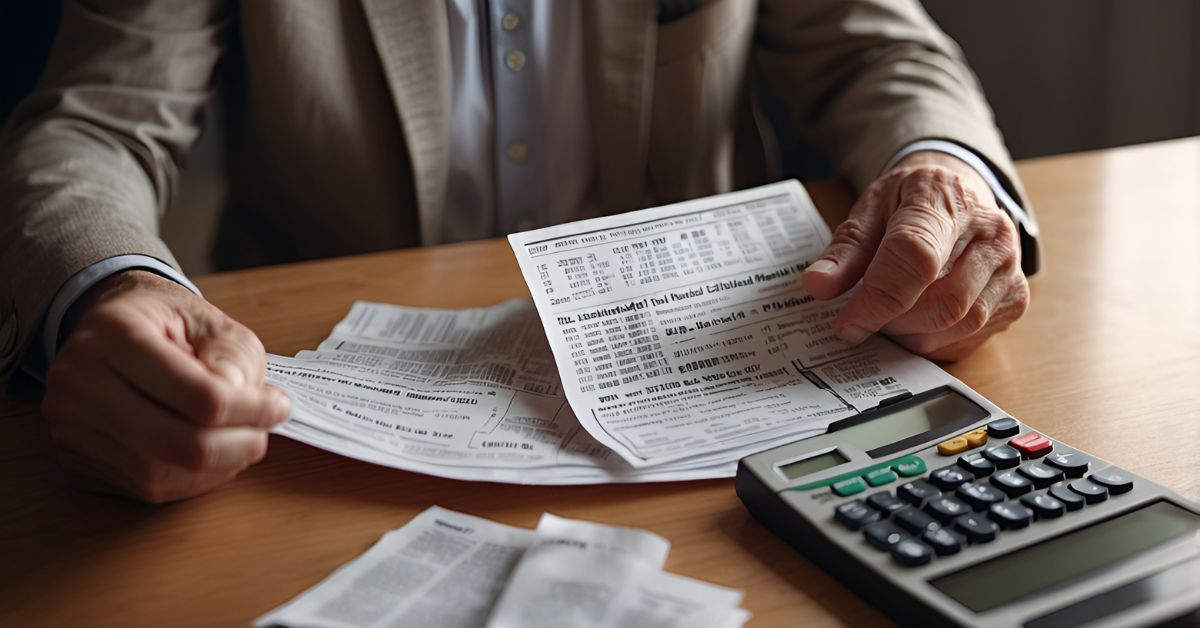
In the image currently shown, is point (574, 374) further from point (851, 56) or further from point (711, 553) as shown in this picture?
point (851, 56)

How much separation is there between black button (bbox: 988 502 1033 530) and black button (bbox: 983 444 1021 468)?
0.11 ft

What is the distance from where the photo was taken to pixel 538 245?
2.06 ft

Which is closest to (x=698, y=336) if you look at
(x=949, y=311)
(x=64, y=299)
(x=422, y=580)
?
(x=949, y=311)

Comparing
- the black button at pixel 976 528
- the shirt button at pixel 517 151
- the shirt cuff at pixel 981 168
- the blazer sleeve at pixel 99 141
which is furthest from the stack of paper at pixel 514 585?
the shirt button at pixel 517 151

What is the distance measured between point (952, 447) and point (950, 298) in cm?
16

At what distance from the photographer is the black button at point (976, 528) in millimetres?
424

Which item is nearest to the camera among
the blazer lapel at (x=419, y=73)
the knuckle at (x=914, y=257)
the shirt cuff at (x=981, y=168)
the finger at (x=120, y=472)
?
the finger at (x=120, y=472)

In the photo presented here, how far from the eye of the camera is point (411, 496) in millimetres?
515

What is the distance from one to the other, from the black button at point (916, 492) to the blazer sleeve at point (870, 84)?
1.33 feet

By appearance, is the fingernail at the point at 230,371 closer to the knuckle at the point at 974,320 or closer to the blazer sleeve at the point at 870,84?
Result: the knuckle at the point at 974,320

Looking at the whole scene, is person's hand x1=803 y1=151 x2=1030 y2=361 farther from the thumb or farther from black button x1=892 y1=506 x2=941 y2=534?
black button x1=892 y1=506 x2=941 y2=534

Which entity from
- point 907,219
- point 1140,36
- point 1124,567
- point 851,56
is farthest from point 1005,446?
point 1140,36

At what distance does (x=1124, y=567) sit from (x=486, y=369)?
37 centimetres

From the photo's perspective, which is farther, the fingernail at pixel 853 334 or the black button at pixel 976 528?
the fingernail at pixel 853 334
